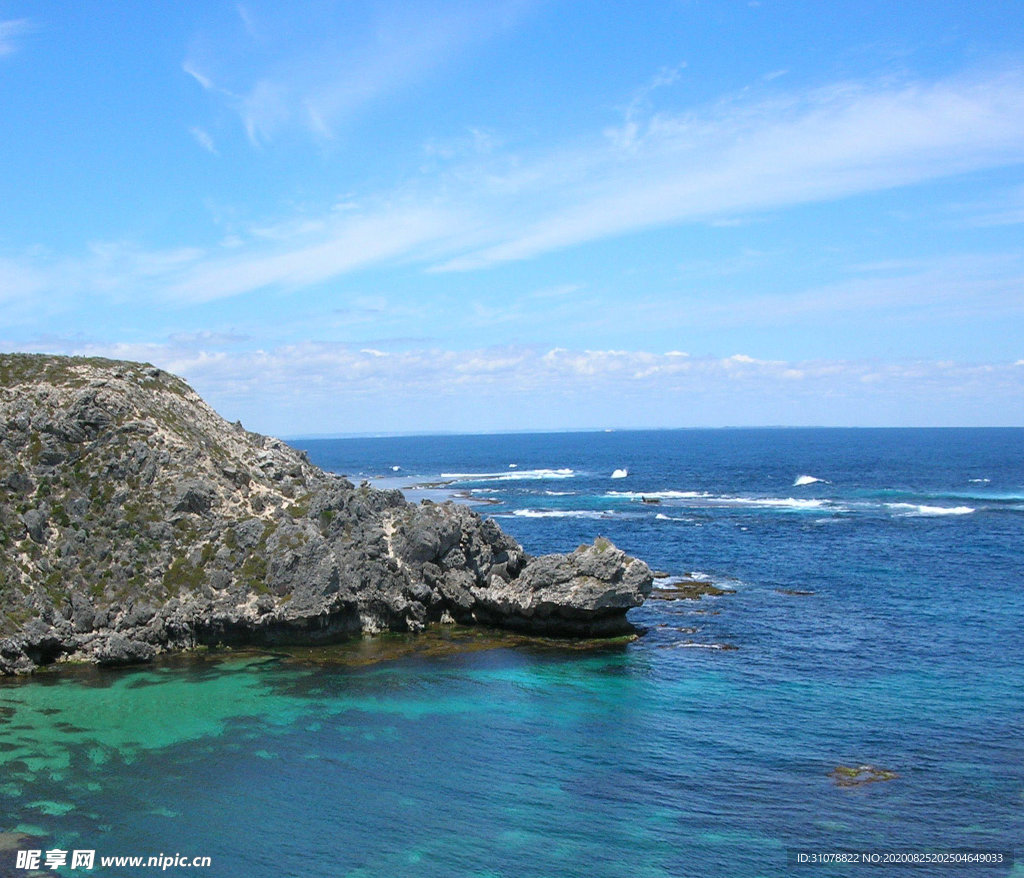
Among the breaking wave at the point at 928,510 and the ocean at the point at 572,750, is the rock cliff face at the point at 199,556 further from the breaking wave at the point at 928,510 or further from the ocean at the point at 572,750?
the breaking wave at the point at 928,510

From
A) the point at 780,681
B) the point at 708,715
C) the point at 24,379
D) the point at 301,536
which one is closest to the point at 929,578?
the point at 780,681

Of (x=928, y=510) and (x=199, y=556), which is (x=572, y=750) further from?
(x=928, y=510)

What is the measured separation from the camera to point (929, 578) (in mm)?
72688

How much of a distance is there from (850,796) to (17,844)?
3027 centimetres

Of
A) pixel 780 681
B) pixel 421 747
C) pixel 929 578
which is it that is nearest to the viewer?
pixel 421 747

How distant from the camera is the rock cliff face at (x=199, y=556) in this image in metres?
51.5

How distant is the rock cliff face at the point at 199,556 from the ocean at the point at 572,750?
2.26 metres

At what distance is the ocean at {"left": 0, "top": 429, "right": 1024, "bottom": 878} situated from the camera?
2877 cm

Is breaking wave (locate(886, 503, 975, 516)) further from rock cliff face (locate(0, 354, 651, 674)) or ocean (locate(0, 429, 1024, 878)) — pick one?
rock cliff face (locate(0, 354, 651, 674))

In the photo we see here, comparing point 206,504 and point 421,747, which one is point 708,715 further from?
point 206,504

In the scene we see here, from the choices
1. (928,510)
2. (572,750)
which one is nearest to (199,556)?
(572,750)

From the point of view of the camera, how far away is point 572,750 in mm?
37500

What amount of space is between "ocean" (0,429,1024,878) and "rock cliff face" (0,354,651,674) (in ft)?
7.43

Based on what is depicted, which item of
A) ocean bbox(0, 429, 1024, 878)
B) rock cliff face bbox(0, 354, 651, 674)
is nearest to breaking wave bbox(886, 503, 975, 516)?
ocean bbox(0, 429, 1024, 878)
